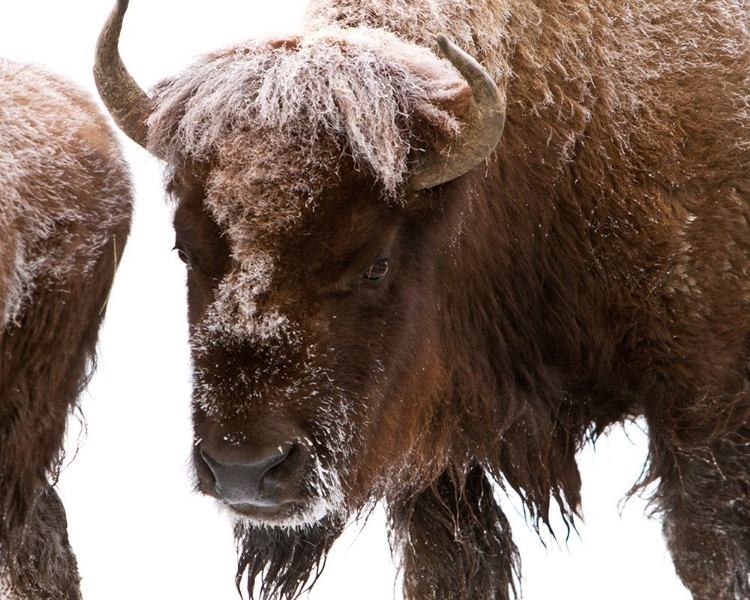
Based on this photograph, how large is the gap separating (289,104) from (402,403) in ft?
3.80

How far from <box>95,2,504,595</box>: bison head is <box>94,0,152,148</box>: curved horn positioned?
2cm

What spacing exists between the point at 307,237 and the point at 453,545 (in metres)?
1.87

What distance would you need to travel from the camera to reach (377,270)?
429cm

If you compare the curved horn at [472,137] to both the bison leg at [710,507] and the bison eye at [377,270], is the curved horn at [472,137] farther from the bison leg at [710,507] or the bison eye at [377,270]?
the bison leg at [710,507]

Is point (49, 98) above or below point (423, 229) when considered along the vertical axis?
above

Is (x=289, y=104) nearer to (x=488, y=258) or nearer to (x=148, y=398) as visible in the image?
(x=488, y=258)

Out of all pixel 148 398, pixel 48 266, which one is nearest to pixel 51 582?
pixel 48 266

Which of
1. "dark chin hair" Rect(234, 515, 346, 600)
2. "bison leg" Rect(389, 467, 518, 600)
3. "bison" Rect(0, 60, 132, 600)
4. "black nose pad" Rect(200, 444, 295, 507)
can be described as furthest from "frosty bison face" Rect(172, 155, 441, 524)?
"bison leg" Rect(389, 467, 518, 600)

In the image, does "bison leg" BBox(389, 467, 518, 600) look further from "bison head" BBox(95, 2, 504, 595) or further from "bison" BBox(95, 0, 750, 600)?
"bison head" BBox(95, 2, 504, 595)

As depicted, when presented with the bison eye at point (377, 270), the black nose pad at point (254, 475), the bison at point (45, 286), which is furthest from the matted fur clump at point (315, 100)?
the black nose pad at point (254, 475)

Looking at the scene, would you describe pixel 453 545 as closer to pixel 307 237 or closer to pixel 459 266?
pixel 459 266

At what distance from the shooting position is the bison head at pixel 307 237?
409 centimetres

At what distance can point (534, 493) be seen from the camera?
5.24m

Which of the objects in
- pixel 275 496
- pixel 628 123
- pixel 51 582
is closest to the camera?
pixel 275 496
